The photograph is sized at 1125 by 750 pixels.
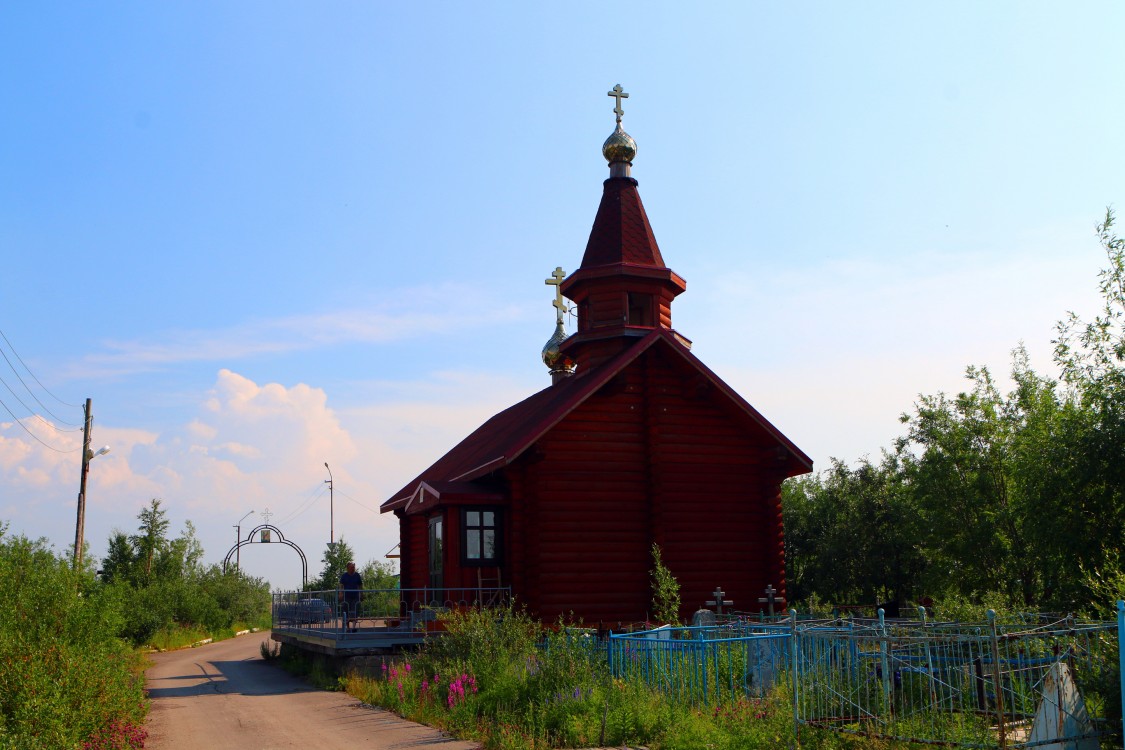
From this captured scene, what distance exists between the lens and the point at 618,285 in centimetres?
2464

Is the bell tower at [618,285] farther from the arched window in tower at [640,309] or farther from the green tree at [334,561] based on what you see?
the green tree at [334,561]

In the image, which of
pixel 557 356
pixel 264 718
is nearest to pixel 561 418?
pixel 264 718

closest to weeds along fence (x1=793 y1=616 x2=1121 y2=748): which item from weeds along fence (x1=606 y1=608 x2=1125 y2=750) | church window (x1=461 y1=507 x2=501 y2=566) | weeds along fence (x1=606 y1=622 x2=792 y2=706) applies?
weeds along fence (x1=606 y1=608 x2=1125 y2=750)

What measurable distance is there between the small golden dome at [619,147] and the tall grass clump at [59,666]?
53.2ft

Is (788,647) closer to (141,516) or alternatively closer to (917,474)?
(917,474)

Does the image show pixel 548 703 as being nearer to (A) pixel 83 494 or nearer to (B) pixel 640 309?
(B) pixel 640 309

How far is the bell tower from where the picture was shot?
80.5 ft

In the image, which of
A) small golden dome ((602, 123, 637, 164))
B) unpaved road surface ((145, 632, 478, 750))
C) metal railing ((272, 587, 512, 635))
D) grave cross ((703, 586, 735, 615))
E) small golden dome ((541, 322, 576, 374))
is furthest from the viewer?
small golden dome ((541, 322, 576, 374))

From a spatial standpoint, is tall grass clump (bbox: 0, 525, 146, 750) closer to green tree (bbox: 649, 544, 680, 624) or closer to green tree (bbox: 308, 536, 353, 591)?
green tree (bbox: 649, 544, 680, 624)

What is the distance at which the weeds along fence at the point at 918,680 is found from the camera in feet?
30.4

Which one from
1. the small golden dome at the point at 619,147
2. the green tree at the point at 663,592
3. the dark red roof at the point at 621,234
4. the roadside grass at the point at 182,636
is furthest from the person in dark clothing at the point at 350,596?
the roadside grass at the point at 182,636

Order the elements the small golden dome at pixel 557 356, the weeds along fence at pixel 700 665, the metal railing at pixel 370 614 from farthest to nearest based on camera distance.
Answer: the small golden dome at pixel 557 356 < the metal railing at pixel 370 614 < the weeds along fence at pixel 700 665

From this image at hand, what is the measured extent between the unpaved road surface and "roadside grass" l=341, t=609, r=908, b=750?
521 millimetres

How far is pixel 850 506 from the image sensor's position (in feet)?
125
